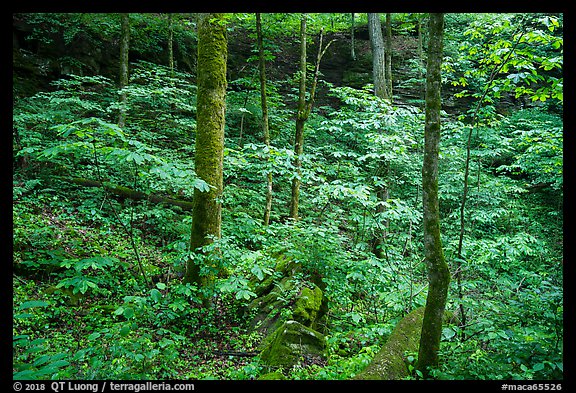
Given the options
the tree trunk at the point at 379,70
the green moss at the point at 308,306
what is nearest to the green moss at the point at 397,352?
the green moss at the point at 308,306

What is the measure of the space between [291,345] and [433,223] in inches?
95.8

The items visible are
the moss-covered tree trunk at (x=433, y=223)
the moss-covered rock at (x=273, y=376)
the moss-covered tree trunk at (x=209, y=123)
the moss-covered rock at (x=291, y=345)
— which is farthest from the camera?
the moss-covered tree trunk at (x=209, y=123)

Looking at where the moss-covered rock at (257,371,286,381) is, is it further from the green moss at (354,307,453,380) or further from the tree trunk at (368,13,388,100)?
the tree trunk at (368,13,388,100)

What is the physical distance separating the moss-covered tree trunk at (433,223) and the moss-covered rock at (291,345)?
4.82 feet

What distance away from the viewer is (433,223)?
10.4 ft

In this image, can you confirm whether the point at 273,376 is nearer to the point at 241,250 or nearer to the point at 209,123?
the point at 241,250

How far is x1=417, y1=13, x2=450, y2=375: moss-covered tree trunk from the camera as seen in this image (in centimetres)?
311

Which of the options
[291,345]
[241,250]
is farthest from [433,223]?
[241,250]

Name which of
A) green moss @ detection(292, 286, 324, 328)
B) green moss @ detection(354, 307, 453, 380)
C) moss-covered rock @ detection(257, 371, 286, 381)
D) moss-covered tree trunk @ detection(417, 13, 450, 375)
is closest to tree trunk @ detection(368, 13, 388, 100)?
moss-covered tree trunk @ detection(417, 13, 450, 375)

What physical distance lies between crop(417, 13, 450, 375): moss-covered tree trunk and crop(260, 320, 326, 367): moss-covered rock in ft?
4.82

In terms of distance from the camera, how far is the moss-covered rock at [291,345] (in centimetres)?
389

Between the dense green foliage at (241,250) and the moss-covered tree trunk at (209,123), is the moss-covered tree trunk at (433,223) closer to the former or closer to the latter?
the dense green foliage at (241,250)
